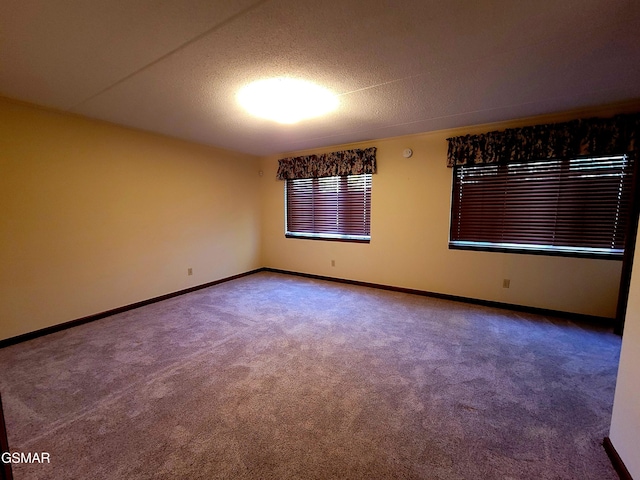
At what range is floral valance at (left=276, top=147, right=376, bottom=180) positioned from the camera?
399cm

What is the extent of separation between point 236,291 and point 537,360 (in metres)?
3.60

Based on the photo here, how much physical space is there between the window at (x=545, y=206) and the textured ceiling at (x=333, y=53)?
673 mm

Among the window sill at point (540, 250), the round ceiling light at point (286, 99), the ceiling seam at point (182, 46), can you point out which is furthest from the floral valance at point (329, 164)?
the ceiling seam at point (182, 46)

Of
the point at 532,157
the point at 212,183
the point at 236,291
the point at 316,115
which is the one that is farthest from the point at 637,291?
the point at 212,183

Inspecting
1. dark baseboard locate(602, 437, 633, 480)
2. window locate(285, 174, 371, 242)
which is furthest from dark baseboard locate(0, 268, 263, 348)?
dark baseboard locate(602, 437, 633, 480)

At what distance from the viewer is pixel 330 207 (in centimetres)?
455

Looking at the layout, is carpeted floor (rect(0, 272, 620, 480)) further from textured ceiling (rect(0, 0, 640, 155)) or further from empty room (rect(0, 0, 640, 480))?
textured ceiling (rect(0, 0, 640, 155))

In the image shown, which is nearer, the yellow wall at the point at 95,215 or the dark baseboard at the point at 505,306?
the yellow wall at the point at 95,215

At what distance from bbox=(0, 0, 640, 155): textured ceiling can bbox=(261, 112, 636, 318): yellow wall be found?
958 mm

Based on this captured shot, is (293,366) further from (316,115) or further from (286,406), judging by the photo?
(316,115)

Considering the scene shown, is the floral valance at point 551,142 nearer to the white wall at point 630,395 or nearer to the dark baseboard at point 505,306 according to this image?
the dark baseboard at point 505,306

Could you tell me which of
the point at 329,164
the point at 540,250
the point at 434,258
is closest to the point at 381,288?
the point at 434,258

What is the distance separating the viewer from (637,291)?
4.12ft

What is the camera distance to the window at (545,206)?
2.73m
